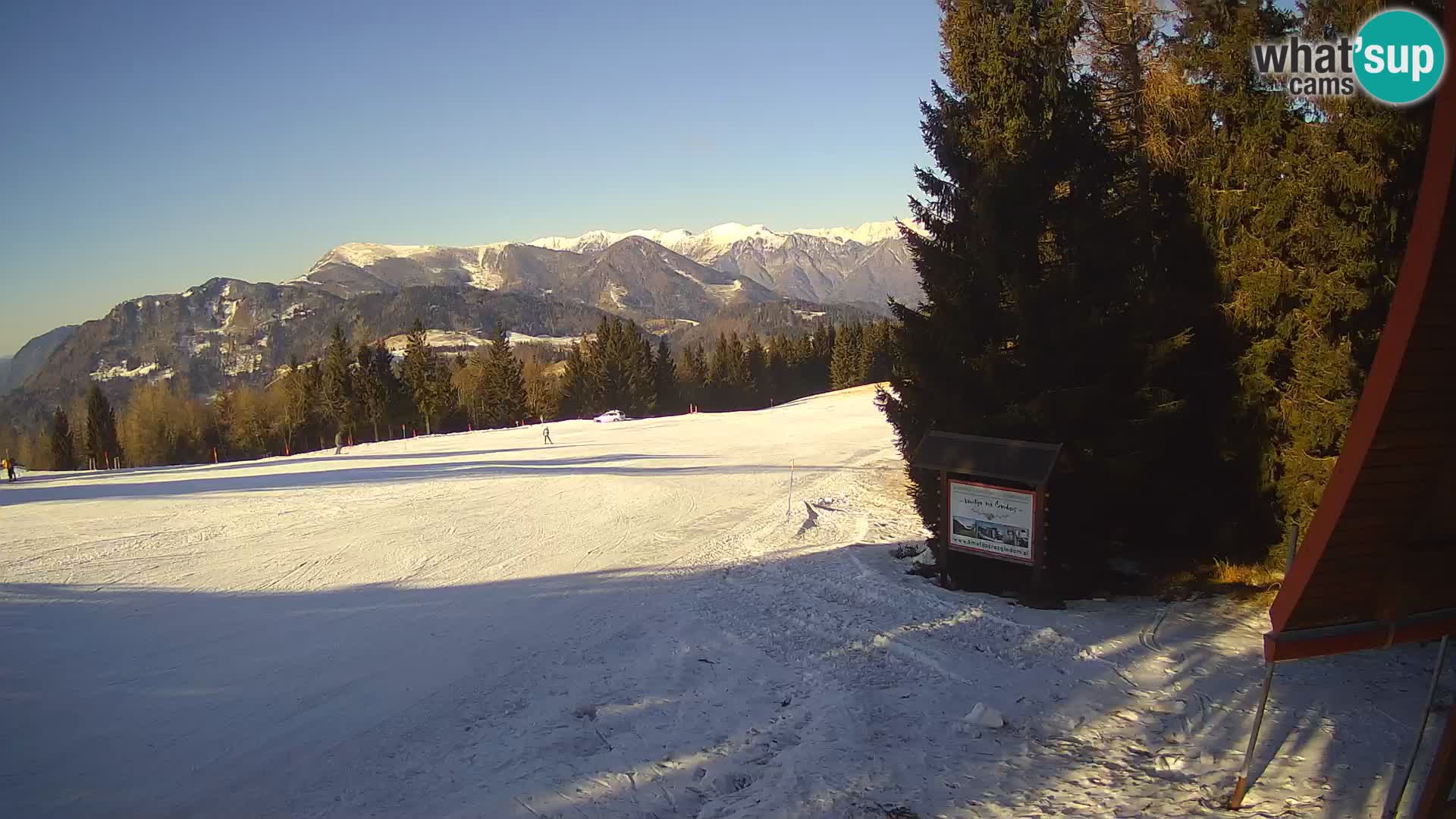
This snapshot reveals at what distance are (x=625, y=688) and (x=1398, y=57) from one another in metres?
11.6

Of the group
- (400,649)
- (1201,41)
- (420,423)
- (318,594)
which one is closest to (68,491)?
(318,594)

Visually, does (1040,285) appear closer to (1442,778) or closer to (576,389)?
(1442,778)

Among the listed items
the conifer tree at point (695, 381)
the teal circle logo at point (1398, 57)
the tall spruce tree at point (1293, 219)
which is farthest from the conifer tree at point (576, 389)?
the teal circle logo at point (1398, 57)

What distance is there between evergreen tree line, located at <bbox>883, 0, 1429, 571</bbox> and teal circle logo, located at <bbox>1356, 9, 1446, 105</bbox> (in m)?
0.62

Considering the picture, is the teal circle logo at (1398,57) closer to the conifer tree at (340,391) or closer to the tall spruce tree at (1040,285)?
Result: the tall spruce tree at (1040,285)

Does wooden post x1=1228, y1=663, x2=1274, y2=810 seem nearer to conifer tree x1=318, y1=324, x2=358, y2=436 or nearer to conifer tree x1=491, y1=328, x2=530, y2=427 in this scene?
conifer tree x1=318, y1=324, x2=358, y2=436

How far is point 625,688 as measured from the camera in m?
8.86

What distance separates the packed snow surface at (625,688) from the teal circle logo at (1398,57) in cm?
641

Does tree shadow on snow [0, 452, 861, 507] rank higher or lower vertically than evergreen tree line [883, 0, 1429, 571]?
lower

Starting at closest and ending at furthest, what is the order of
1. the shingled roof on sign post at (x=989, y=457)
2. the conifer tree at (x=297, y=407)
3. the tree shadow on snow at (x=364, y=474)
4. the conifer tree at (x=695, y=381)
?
the shingled roof on sign post at (x=989, y=457), the tree shadow on snow at (x=364, y=474), the conifer tree at (x=297, y=407), the conifer tree at (x=695, y=381)

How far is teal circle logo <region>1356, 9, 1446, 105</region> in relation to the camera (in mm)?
8758

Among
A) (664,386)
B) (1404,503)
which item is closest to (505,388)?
(664,386)

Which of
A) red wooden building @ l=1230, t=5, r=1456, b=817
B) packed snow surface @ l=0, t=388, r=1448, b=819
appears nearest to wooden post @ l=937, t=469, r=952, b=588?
packed snow surface @ l=0, t=388, r=1448, b=819

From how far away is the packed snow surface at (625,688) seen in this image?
655 centimetres
